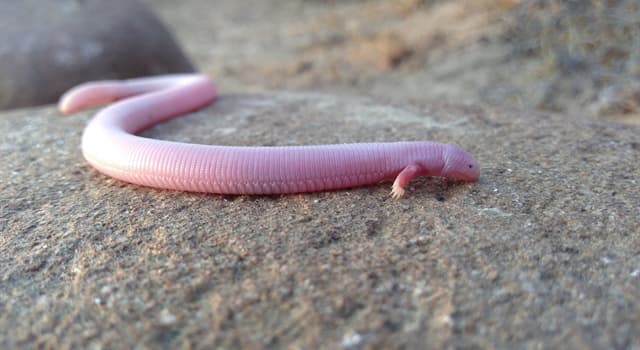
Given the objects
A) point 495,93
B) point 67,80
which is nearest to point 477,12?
point 495,93

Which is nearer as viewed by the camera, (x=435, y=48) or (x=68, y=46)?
(x=68, y=46)

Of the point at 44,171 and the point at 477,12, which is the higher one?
the point at 44,171

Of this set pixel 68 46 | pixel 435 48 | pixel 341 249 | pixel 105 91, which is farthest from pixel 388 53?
pixel 341 249

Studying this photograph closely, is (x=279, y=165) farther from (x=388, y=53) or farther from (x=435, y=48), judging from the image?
(x=435, y=48)

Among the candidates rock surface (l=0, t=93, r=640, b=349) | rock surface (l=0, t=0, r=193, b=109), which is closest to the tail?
rock surface (l=0, t=0, r=193, b=109)

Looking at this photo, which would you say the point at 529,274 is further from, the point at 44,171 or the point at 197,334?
the point at 44,171
